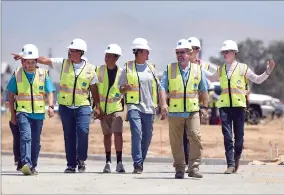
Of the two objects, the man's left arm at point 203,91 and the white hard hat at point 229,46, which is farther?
the white hard hat at point 229,46

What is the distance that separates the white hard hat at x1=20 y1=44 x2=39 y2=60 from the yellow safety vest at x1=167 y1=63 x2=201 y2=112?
2.03m

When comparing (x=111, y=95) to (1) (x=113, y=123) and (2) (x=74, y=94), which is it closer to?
(1) (x=113, y=123)

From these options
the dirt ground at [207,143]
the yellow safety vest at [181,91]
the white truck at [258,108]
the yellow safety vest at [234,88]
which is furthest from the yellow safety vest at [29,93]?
the white truck at [258,108]

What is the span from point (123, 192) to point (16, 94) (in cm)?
371

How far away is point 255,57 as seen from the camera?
10206 cm

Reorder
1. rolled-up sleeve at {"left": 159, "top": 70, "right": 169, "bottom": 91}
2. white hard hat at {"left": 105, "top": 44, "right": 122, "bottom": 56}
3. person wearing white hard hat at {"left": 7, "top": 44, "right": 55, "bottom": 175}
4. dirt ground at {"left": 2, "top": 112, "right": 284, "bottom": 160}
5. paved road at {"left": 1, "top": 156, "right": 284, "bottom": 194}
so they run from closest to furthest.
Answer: paved road at {"left": 1, "top": 156, "right": 284, "bottom": 194} → rolled-up sleeve at {"left": 159, "top": 70, "right": 169, "bottom": 91} → person wearing white hard hat at {"left": 7, "top": 44, "right": 55, "bottom": 175} → white hard hat at {"left": 105, "top": 44, "right": 122, "bottom": 56} → dirt ground at {"left": 2, "top": 112, "right": 284, "bottom": 160}

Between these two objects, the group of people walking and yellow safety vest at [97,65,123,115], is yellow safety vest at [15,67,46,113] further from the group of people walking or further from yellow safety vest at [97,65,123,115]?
yellow safety vest at [97,65,123,115]

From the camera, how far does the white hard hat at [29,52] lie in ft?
46.6

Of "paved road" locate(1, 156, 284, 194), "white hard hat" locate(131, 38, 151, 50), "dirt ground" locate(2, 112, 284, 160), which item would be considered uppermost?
"white hard hat" locate(131, 38, 151, 50)

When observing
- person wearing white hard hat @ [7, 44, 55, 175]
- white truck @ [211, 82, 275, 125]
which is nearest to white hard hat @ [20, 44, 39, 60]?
person wearing white hard hat @ [7, 44, 55, 175]

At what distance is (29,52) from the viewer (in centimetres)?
1423

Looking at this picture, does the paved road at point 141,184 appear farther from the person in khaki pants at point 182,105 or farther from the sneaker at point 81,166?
the sneaker at point 81,166

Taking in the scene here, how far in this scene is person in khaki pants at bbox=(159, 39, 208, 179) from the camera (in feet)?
44.6

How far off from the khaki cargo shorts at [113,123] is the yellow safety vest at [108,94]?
9cm
